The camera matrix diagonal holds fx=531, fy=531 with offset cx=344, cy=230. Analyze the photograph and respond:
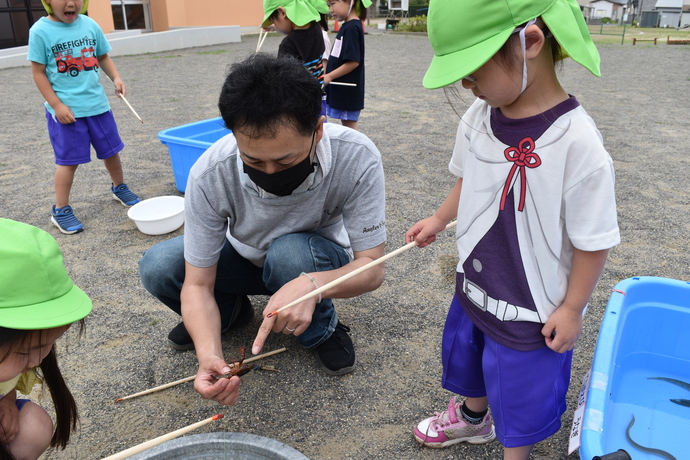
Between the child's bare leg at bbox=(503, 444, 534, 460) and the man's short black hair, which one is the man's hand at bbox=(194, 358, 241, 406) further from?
the child's bare leg at bbox=(503, 444, 534, 460)

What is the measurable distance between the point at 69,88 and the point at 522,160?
2.62 metres

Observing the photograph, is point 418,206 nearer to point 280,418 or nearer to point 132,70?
point 280,418

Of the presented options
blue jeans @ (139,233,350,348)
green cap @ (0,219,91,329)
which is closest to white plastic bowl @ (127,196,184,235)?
blue jeans @ (139,233,350,348)

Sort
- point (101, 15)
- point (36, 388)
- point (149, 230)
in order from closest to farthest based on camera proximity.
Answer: point (36, 388)
point (149, 230)
point (101, 15)

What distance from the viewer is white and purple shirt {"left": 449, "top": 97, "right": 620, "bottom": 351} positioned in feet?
3.58

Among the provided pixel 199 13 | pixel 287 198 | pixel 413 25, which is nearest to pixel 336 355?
pixel 287 198

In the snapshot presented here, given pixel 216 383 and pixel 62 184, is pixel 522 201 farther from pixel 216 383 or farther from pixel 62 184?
pixel 62 184

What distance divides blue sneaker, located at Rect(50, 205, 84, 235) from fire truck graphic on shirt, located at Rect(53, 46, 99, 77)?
2.43 feet

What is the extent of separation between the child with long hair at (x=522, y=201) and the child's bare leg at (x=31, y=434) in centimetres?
109

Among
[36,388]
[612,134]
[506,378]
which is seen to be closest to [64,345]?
[36,388]

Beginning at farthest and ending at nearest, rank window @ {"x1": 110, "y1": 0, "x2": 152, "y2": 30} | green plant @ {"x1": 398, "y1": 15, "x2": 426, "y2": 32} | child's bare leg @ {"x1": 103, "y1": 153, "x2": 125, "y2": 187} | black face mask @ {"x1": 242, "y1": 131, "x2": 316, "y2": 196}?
green plant @ {"x1": 398, "y1": 15, "x2": 426, "y2": 32}, window @ {"x1": 110, "y1": 0, "x2": 152, "y2": 30}, child's bare leg @ {"x1": 103, "y1": 153, "x2": 125, "y2": 187}, black face mask @ {"x1": 242, "y1": 131, "x2": 316, "y2": 196}

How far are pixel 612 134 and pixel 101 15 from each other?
1066cm

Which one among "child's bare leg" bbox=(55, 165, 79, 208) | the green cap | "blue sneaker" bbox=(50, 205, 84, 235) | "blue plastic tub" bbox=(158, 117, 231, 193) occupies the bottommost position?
"blue sneaker" bbox=(50, 205, 84, 235)

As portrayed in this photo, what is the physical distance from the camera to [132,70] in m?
8.80
